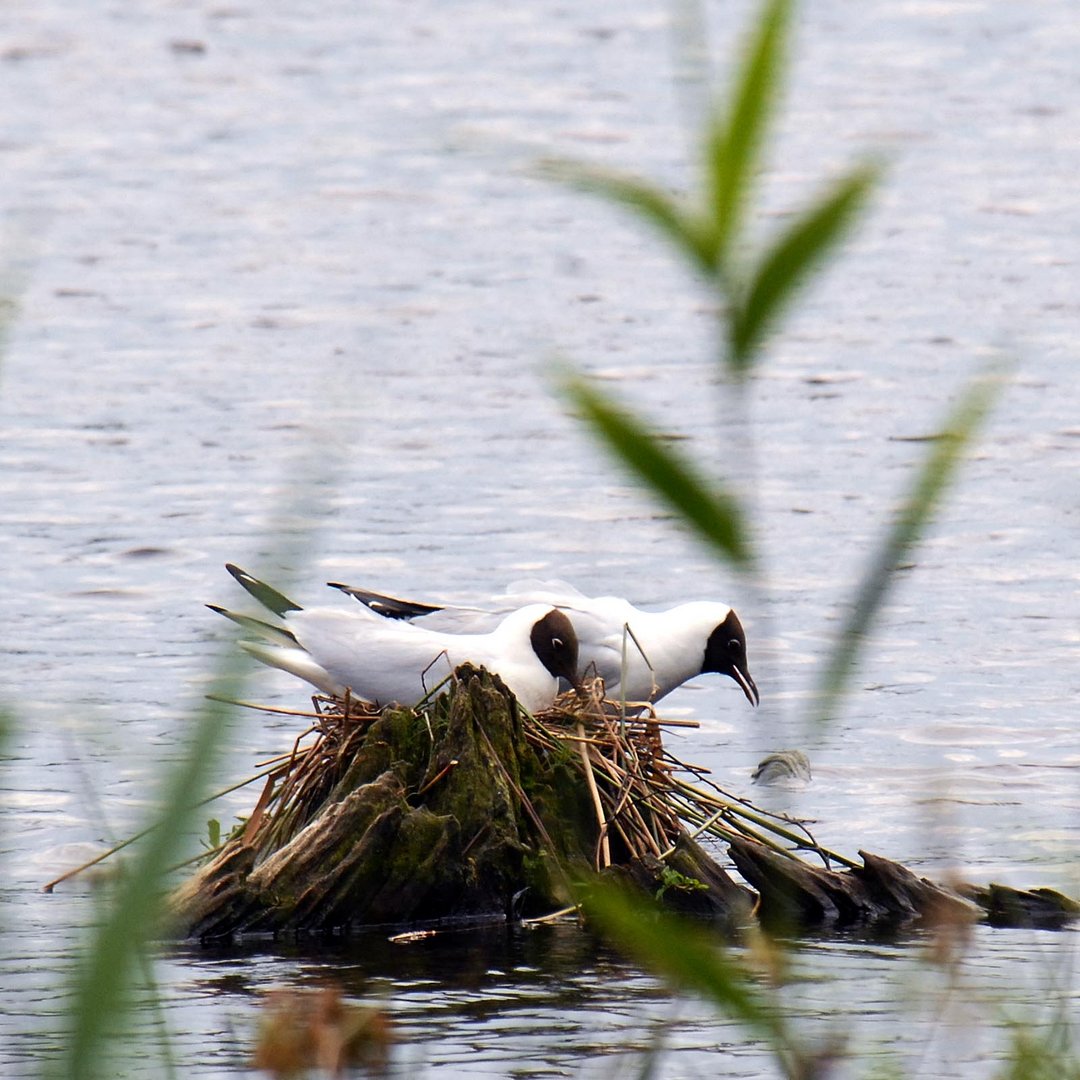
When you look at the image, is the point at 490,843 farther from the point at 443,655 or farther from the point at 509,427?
the point at 509,427

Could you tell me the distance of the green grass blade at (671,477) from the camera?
2143 mm

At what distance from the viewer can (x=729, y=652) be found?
8.65m

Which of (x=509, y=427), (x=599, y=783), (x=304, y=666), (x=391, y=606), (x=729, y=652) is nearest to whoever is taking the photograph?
(x=599, y=783)

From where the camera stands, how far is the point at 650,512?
13.6m

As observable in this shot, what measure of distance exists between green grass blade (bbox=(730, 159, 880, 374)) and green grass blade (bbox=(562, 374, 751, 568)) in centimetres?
11

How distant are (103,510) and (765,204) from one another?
1029 centimetres

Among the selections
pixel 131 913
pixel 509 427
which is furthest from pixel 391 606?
pixel 509 427

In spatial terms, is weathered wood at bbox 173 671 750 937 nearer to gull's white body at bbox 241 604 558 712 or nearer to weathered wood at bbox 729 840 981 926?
weathered wood at bbox 729 840 981 926

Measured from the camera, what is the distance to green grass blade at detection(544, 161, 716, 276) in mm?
2121

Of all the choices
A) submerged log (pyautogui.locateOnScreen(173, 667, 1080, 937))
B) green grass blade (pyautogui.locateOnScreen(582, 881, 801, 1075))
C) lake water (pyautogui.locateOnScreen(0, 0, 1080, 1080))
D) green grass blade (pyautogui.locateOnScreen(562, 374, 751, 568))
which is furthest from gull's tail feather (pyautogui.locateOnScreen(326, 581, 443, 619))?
green grass blade (pyautogui.locateOnScreen(562, 374, 751, 568))

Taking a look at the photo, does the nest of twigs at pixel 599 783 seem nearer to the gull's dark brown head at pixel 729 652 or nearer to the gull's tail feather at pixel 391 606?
the gull's tail feather at pixel 391 606

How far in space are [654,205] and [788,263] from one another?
0.14 m

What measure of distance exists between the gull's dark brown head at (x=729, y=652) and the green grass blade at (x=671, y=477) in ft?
20.8

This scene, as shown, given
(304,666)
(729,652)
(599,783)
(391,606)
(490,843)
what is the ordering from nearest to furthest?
1. (490,843)
2. (599,783)
3. (304,666)
4. (391,606)
5. (729,652)
